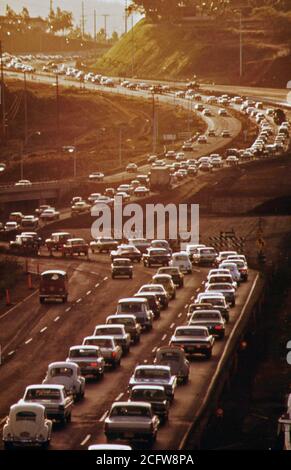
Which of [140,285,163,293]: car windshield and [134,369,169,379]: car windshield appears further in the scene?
[140,285,163,293]: car windshield

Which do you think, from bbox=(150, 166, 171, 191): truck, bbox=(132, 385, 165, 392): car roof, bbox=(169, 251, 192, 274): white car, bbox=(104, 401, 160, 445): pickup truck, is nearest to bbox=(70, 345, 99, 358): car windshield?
bbox=(132, 385, 165, 392): car roof

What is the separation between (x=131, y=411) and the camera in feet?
134

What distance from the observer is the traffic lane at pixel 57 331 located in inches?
2015

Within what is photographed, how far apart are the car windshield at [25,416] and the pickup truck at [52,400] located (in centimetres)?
244

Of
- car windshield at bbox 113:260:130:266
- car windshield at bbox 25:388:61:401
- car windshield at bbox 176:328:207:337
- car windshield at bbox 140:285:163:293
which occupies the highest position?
car windshield at bbox 25:388:61:401

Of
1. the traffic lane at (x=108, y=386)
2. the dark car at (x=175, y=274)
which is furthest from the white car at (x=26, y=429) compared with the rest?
the dark car at (x=175, y=274)

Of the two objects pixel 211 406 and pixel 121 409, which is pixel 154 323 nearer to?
pixel 211 406

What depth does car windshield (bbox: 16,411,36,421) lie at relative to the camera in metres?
39.8

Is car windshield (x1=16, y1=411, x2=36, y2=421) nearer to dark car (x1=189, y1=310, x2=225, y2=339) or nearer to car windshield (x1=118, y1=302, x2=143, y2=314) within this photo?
dark car (x1=189, y1=310, x2=225, y2=339)

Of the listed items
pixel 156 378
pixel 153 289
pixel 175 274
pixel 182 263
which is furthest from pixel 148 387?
pixel 182 263

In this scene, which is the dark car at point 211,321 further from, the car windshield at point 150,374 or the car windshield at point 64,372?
the car windshield at point 64,372

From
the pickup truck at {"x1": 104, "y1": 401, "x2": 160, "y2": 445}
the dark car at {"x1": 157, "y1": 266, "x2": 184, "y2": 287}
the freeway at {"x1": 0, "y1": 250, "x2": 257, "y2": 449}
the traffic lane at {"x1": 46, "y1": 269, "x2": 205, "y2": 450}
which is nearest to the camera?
the pickup truck at {"x1": 104, "y1": 401, "x2": 160, "y2": 445}

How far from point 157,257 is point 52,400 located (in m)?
41.2

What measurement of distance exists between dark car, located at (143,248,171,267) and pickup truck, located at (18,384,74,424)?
1584 inches
